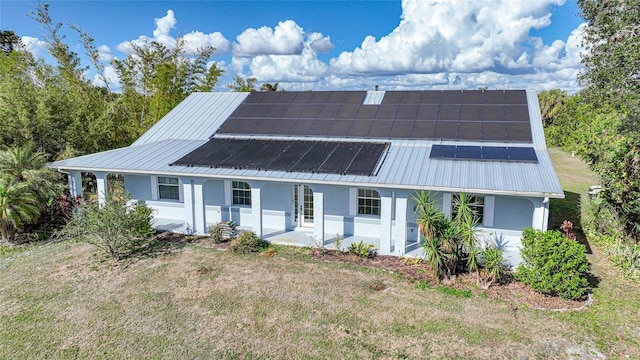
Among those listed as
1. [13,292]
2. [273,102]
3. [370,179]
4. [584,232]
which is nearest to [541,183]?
[370,179]

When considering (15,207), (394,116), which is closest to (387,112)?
(394,116)

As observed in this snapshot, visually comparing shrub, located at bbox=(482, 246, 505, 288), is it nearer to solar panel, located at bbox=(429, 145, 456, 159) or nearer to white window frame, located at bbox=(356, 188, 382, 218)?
solar panel, located at bbox=(429, 145, 456, 159)

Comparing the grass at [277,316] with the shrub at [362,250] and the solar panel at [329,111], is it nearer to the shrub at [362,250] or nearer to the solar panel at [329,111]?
the shrub at [362,250]

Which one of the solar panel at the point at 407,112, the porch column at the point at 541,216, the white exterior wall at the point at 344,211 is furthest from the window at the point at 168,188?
the porch column at the point at 541,216

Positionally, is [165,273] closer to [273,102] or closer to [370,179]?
[370,179]

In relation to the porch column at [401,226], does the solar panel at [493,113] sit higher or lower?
higher

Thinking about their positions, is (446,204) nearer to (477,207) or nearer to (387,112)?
(477,207)
